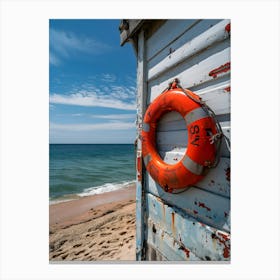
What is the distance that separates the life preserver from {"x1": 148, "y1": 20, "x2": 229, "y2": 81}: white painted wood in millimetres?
199

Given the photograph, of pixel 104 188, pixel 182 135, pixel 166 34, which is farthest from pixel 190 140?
pixel 104 188

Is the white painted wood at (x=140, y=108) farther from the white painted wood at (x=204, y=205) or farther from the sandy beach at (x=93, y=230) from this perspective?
the sandy beach at (x=93, y=230)

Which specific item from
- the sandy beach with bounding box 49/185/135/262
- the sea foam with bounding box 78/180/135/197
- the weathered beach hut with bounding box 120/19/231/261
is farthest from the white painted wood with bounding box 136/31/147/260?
the sea foam with bounding box 78/180/135/197

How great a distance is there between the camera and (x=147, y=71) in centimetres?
135

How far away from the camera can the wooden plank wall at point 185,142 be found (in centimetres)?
81

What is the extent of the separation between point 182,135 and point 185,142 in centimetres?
5

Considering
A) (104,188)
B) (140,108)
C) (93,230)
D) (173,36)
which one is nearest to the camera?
(173,36)

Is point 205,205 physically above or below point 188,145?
below

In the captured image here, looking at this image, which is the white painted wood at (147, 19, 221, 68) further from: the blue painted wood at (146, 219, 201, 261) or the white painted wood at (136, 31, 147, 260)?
the blue painted wood at (146, 219, 201, 261)

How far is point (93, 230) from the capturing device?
3393mm

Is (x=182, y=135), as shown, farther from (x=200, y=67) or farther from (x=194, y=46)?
(x=194, y=46)

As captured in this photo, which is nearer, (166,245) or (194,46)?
(194,46)
